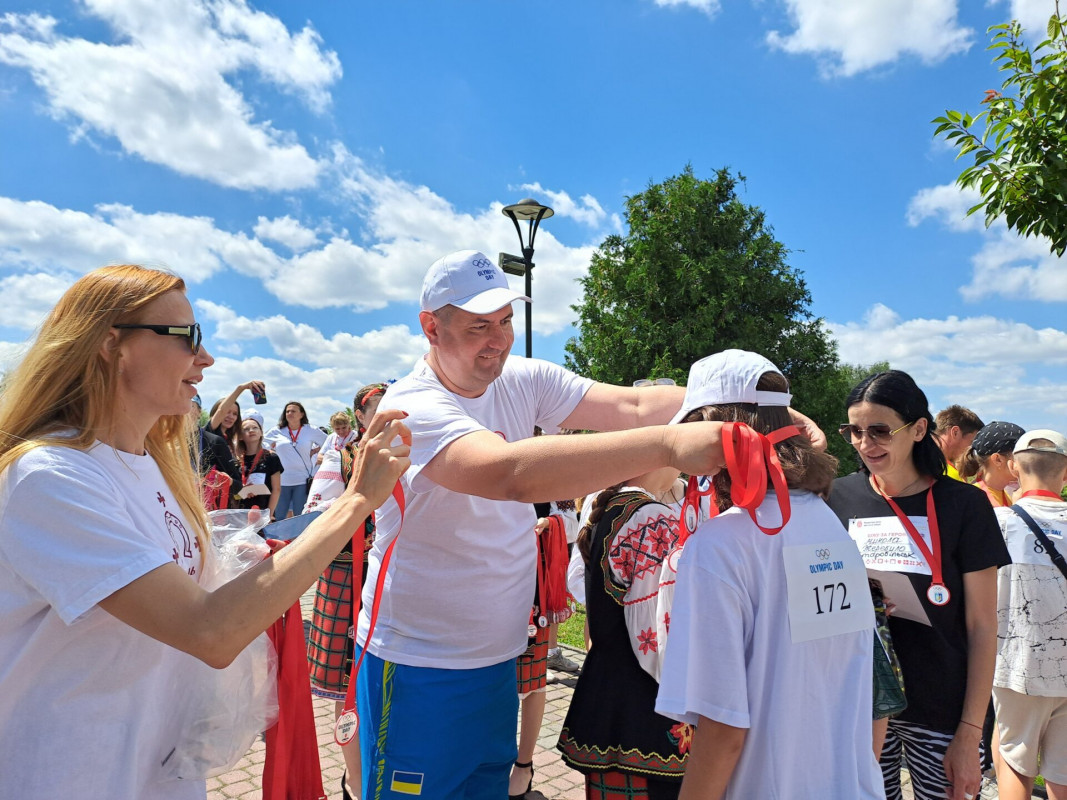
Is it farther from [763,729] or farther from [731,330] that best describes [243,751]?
[731,330]

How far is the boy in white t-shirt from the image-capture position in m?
3.51

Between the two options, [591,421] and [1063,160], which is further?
[1063,160]

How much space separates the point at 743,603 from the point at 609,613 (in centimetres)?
98

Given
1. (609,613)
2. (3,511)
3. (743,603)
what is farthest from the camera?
(609,613)

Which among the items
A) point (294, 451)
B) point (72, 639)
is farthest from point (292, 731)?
point (294, 451)

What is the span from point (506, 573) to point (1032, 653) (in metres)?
2.90

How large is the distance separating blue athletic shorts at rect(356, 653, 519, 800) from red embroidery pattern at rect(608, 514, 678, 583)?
0.56 metres

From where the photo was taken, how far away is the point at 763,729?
166 cm

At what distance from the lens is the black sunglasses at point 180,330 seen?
1.67 meters

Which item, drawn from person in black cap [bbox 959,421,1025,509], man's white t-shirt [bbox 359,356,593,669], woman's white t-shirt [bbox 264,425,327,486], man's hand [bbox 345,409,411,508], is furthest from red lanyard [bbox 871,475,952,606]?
woman's white t-shirt [bbox 264,425,327,486]

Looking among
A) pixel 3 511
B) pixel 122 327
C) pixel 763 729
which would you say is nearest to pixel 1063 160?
pixel 763 729

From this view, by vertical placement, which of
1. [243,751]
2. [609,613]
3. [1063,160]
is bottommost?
[243,751]

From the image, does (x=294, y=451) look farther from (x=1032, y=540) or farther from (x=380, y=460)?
(x=380, y=460)

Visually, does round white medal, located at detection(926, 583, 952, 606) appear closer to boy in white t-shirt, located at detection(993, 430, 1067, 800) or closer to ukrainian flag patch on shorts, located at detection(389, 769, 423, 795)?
boy in white t-shirt, located at detection(993, 430, 1067, 800)
